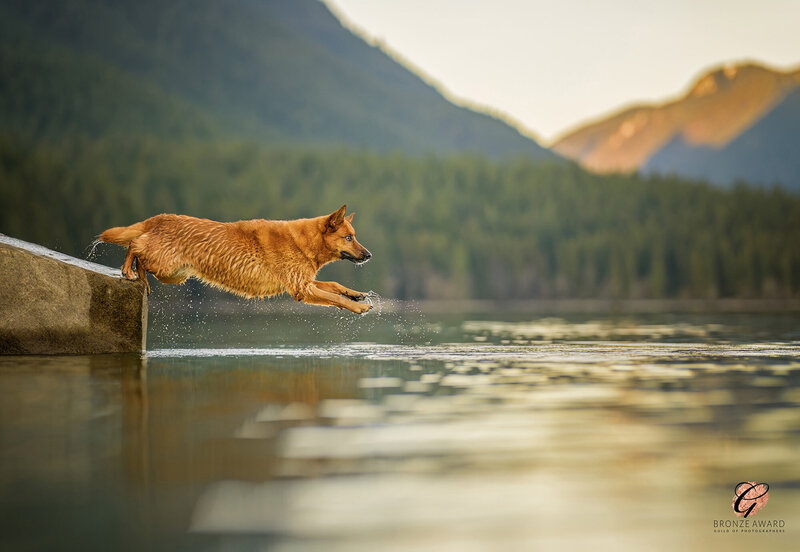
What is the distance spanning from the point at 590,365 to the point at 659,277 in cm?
15397

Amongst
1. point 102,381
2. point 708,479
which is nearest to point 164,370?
point 102,381

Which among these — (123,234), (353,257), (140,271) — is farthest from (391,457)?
(140,271)

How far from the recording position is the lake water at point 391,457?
7.31 metres

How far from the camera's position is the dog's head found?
1888 cm

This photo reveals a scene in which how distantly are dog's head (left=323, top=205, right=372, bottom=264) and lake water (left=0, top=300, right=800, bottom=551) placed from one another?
207cm

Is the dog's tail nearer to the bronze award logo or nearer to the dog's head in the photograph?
the dog's head

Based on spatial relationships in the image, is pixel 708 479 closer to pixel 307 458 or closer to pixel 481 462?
pixel 481 462

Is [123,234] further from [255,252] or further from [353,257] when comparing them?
[353,257]

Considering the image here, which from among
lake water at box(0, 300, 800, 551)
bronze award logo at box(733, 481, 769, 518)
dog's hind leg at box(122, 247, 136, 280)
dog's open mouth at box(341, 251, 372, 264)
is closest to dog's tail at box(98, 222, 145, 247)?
dog's hind leg at box(122, 247, 136, 280)

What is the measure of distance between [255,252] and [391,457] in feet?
32.6

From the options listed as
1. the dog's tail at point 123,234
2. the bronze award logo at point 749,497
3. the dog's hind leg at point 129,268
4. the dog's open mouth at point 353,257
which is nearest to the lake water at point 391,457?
the bronze award logo at point 749,497

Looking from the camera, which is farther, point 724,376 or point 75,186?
point 75,186

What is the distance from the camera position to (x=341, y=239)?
1894 cm

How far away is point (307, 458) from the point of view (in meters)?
9.77
